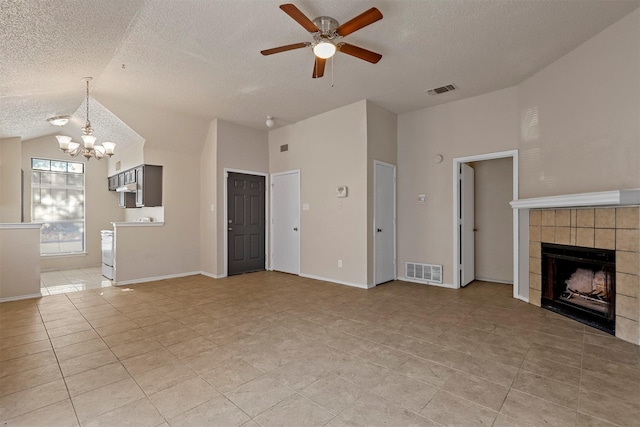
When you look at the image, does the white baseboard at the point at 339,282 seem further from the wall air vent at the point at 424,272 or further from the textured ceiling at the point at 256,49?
the textured ceiling at the point at 256,49

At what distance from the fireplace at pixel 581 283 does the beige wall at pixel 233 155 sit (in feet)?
16.2

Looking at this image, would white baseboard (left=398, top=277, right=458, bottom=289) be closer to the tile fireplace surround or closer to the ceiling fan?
the tile fireplace surround

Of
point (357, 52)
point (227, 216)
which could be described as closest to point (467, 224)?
point (357, 52)

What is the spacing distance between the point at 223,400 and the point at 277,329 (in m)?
1.21

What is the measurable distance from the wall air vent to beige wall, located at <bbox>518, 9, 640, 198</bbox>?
1.65 meters

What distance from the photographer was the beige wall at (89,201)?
266 inches

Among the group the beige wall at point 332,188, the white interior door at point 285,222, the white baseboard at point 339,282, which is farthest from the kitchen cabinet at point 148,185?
the white baseboard at point 339,282

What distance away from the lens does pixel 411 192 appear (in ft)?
17.6

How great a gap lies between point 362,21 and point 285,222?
4.28 m

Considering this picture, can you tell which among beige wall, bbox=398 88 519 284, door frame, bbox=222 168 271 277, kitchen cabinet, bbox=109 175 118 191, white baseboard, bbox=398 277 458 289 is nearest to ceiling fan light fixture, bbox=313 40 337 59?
beige wall, bbox=398 88 519 284

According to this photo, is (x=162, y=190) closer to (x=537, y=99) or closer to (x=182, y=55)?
(x=182, y=55)

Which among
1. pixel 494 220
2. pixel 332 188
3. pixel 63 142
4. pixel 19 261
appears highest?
pixel 63 142

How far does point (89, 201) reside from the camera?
7.50 m

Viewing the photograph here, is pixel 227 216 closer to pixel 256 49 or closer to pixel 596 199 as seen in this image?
pixel 256 49
